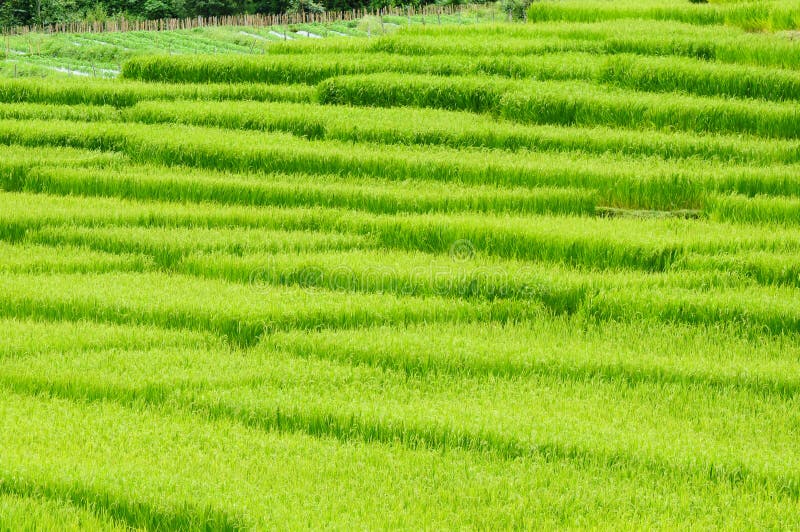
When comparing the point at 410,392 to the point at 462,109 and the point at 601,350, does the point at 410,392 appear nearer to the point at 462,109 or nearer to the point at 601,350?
the point at 601,350

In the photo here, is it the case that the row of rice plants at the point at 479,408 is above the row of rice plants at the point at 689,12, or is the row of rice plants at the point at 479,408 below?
below

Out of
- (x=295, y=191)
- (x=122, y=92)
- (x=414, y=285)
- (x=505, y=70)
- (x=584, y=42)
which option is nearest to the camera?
(x=414, y=285)

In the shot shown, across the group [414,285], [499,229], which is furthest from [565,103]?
[414,285]

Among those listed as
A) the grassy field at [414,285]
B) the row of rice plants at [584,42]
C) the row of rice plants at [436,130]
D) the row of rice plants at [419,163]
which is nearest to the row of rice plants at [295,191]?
the grassy field at [414,285]

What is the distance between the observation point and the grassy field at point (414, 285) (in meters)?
4.94

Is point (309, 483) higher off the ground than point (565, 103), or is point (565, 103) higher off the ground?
point (565, 103)

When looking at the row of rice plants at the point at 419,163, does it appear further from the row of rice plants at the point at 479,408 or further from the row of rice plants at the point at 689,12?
the row of rice plants at the point at 689,12

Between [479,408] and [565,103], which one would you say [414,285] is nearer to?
[479,408]

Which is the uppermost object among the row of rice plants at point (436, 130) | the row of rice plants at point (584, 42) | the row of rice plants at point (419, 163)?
the row of rice plants at point (584, 42)

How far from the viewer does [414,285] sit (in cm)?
838

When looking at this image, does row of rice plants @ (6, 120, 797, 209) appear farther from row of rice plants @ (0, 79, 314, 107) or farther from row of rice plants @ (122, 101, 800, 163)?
row of rice plants @ (0, 79, 314, 107)

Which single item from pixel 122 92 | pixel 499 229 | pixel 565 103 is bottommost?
pixel 499 229

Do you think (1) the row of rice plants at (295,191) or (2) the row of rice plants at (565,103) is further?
(2) the row of rice plants at (565,103)

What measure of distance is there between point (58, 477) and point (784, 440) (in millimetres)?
3814
